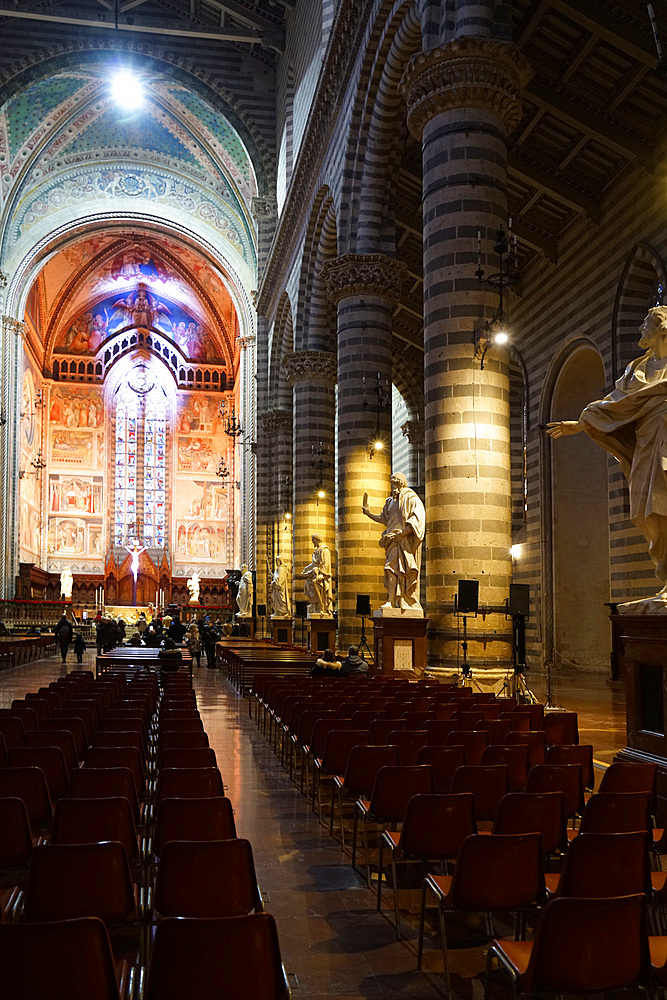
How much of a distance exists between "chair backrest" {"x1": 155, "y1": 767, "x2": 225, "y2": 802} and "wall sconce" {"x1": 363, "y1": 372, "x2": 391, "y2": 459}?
49.4 ft

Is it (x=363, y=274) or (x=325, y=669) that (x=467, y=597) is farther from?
(x=363, y=274)

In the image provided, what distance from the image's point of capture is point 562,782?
220 inches

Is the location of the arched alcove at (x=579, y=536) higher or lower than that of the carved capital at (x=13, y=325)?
lower

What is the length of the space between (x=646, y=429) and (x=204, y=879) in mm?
4894

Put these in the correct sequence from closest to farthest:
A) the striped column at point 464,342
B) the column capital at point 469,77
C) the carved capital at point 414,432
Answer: the column capital at point 469,77 → the striped column at point 464,342 → the carved capital at point 414,432

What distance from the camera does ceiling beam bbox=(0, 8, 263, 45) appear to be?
31.5 m

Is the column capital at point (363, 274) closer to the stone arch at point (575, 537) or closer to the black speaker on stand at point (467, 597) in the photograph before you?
the stone arch at point (575, 537)

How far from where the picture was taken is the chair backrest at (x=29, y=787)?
5203 millimetres

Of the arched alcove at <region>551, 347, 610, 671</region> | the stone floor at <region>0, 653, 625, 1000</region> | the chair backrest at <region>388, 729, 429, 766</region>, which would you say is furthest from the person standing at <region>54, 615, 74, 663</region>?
the chair backrest at <region>388, 729, 429, 766</region>

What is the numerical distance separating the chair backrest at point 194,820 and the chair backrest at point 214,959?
1.71m

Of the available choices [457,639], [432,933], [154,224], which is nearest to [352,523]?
[457,639]

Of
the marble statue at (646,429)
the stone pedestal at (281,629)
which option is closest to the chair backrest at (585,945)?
the marble statue at (646,429)

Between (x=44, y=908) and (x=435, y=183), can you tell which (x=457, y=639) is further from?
(x=44, y=908)

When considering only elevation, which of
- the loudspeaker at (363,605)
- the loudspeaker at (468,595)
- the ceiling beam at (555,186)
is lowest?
the loudspeaker at (363,605)
